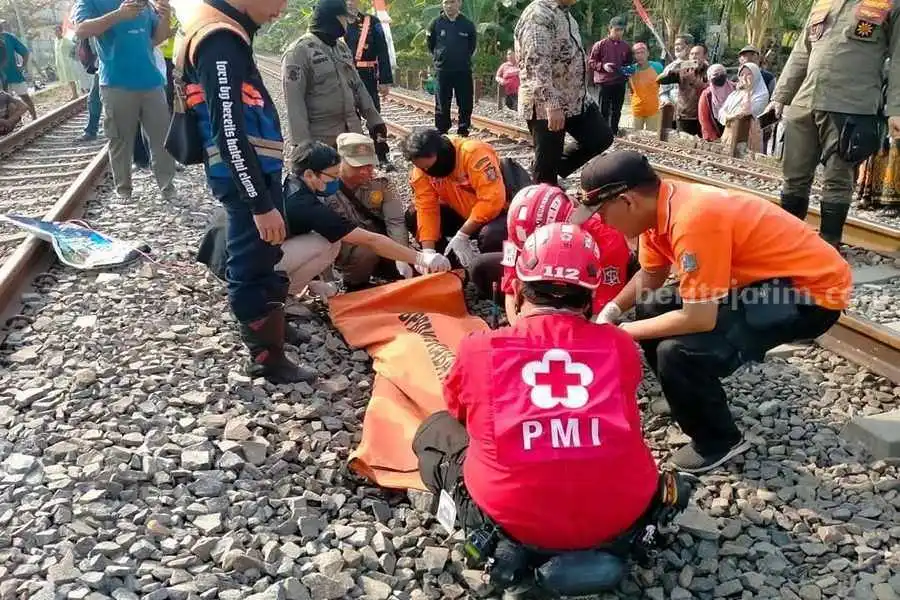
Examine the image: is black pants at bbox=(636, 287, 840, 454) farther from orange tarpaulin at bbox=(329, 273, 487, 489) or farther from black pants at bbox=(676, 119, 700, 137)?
black pants at bbox=(676, 119, 700, 137)

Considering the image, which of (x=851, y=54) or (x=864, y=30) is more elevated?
(x=864, y=30)

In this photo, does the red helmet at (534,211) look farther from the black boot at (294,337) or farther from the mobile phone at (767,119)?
the mobile phone at (767,119)

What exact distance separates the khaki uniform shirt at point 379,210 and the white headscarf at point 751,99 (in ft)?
19.3

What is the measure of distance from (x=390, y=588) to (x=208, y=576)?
0.54 meters

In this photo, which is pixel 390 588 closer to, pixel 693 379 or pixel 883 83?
pixel 693 379

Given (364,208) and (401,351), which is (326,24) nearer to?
(364,208)

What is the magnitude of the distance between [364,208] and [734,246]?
2695 mm

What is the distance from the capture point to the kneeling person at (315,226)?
4055 millimetres

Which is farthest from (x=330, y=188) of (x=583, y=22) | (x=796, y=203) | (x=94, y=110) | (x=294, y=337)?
(x=583, y=22)

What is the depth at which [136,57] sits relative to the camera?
6.09m

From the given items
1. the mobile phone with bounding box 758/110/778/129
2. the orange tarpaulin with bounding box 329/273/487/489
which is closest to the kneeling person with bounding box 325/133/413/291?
the orange tarpaulin with bounding box 329/273/487/489

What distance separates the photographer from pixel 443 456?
2643 mm

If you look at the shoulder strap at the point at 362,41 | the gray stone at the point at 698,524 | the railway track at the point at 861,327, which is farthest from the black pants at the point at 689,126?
the gray stone at the point at 698,524

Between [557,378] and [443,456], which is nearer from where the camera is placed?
[557,378]
